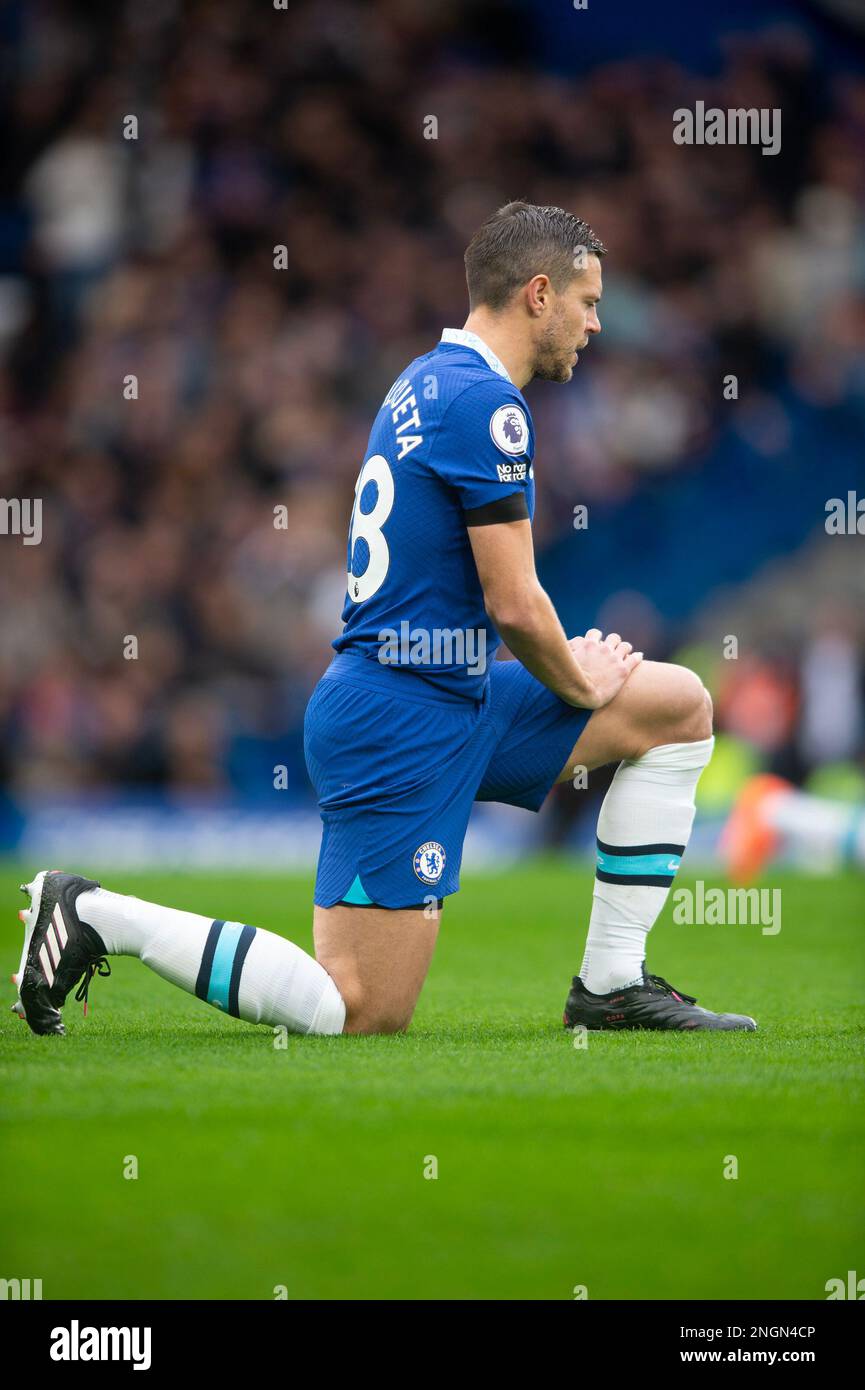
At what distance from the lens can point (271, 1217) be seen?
2627 millimetres

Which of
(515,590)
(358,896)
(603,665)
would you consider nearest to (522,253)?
(515,590)

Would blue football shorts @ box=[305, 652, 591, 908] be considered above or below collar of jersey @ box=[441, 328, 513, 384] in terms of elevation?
below

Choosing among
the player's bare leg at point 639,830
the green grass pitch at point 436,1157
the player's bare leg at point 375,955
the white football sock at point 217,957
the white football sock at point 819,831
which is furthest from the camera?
the white football sock at point 819,831

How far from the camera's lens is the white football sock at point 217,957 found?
393cm

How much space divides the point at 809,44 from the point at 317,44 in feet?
13.7

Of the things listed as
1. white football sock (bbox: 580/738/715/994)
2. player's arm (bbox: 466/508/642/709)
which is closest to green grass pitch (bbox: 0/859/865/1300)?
white football sock (bbox: 580/738/715/994)

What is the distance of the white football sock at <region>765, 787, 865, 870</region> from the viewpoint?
9945mm

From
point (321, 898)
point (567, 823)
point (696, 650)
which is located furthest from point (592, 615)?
point (321, 898)

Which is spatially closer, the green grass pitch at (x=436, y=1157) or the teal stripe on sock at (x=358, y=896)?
the green grass pitch at (x=436, y=1157)

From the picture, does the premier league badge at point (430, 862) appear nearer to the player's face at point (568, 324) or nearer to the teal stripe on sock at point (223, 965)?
the teal stripe on sock at point (223, 965)

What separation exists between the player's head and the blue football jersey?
119 millimetres

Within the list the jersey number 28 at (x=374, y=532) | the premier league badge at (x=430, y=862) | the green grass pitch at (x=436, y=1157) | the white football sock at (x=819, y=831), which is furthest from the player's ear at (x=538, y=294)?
the white football sock at (x=819, y=831)

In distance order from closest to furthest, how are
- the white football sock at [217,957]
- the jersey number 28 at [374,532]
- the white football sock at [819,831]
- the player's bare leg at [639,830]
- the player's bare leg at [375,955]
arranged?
the white football sock at [217,957] → the player's bare leg at [375,955] → the jersey number 28 at [374,532] → the player's bare leg at [639,830] → the white football sock at [819,831]

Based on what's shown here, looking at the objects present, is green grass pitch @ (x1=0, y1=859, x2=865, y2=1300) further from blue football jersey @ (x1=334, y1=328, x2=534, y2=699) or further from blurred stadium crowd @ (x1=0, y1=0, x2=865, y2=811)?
blurred stadium crowd @ (x1=0, y1=0, x2=865, y2=811)
